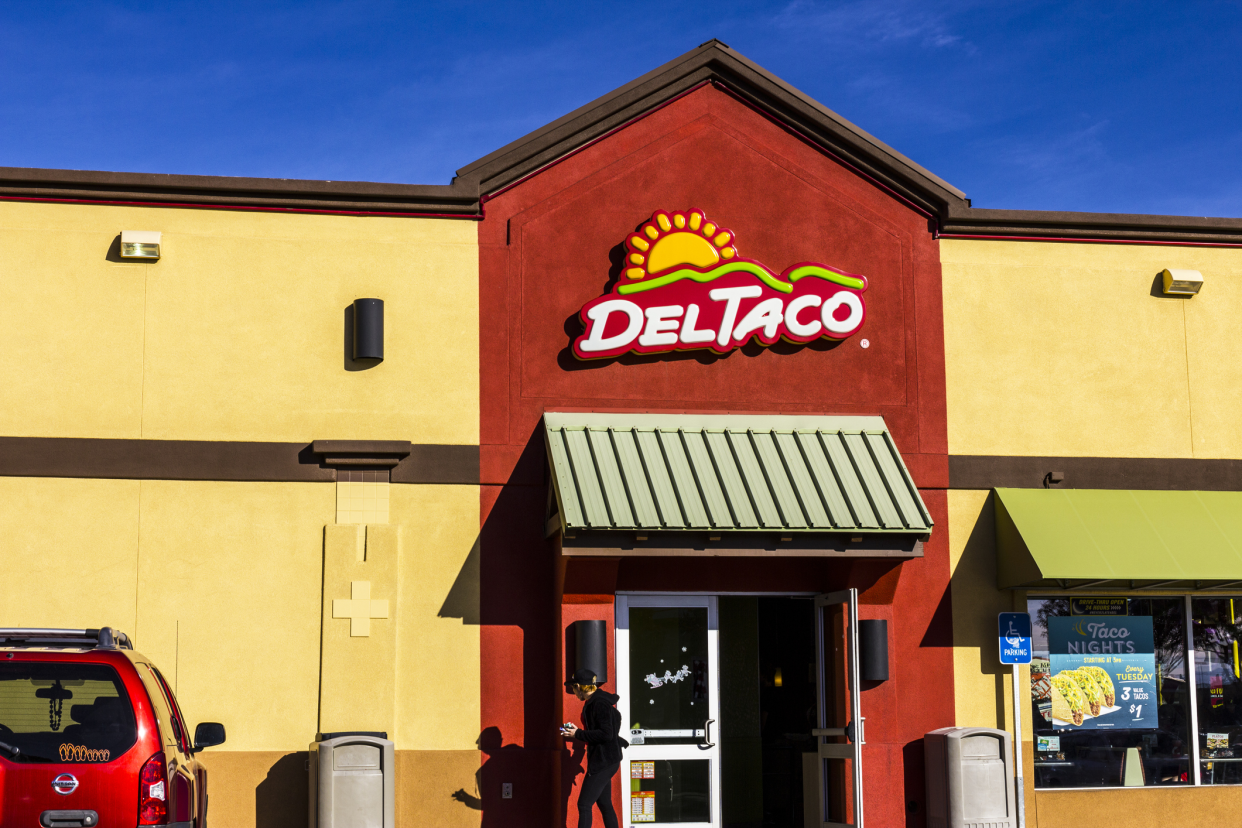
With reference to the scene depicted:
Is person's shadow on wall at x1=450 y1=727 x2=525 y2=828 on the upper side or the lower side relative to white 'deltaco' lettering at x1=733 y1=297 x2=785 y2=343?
lower

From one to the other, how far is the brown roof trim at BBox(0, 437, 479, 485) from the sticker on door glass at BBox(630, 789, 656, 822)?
12.0 feet

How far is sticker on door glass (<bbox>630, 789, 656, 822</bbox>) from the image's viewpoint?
12.8m

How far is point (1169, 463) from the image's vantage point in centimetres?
1434

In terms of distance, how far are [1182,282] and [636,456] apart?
6.85m

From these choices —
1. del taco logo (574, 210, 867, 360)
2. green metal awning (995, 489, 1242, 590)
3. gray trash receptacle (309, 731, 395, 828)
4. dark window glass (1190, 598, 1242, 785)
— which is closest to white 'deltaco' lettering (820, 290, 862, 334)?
del taco logo (574, 210, 867, 360)

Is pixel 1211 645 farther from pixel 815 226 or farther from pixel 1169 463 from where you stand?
pixel 815 226

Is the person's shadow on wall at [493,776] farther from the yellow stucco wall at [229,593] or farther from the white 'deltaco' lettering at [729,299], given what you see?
the white 'deltaco' lettering at [729,299]

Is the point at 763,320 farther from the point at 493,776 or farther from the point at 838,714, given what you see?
the point at 493,776

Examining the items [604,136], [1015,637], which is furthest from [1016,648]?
[604,136]

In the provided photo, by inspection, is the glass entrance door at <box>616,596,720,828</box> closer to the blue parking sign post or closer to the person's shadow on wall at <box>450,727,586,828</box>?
the person's shadow on wall at <box>450,727,586,828</box>

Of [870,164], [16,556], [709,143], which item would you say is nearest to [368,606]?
[16,556]

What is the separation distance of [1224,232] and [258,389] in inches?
441

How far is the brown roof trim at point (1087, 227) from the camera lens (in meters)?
14.4

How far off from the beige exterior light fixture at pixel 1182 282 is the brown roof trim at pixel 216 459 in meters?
8.23
